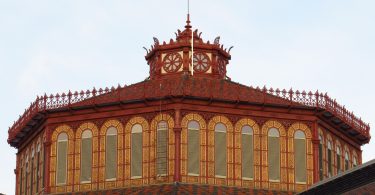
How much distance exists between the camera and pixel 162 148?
252ft

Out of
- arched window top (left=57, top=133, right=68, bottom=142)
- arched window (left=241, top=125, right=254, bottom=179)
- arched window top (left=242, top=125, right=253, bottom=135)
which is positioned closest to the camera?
arched window (left=241, top=125, right=254, bottom=179)

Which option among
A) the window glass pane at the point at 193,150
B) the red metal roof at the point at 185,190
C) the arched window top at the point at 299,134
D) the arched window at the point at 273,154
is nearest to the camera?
the red metal roof at the point at 185,190

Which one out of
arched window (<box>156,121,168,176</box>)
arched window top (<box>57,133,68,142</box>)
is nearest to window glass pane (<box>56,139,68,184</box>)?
arched window top (<box>57,133,68,142</box>)

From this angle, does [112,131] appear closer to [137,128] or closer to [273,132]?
[137,128]

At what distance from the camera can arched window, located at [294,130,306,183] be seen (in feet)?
257

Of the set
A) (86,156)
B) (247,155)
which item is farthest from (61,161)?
(247,155)

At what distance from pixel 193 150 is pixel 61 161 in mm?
8185

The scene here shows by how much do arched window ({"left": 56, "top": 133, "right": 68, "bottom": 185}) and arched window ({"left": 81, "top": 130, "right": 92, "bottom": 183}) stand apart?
113 centimetres

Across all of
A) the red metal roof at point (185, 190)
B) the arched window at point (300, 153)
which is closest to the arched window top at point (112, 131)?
the red metal roof at point (185, 190)

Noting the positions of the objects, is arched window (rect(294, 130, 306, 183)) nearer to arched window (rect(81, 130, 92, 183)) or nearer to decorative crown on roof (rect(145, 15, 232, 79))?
decorative crown on roof (rect(145, 15, 232, 79))

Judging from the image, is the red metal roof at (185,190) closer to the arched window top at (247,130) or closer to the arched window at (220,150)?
the arched window at (220,150)

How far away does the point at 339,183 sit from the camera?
2436 inches

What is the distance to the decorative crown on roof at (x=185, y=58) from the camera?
82.0 meters

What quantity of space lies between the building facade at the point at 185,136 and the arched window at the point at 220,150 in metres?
0.06
